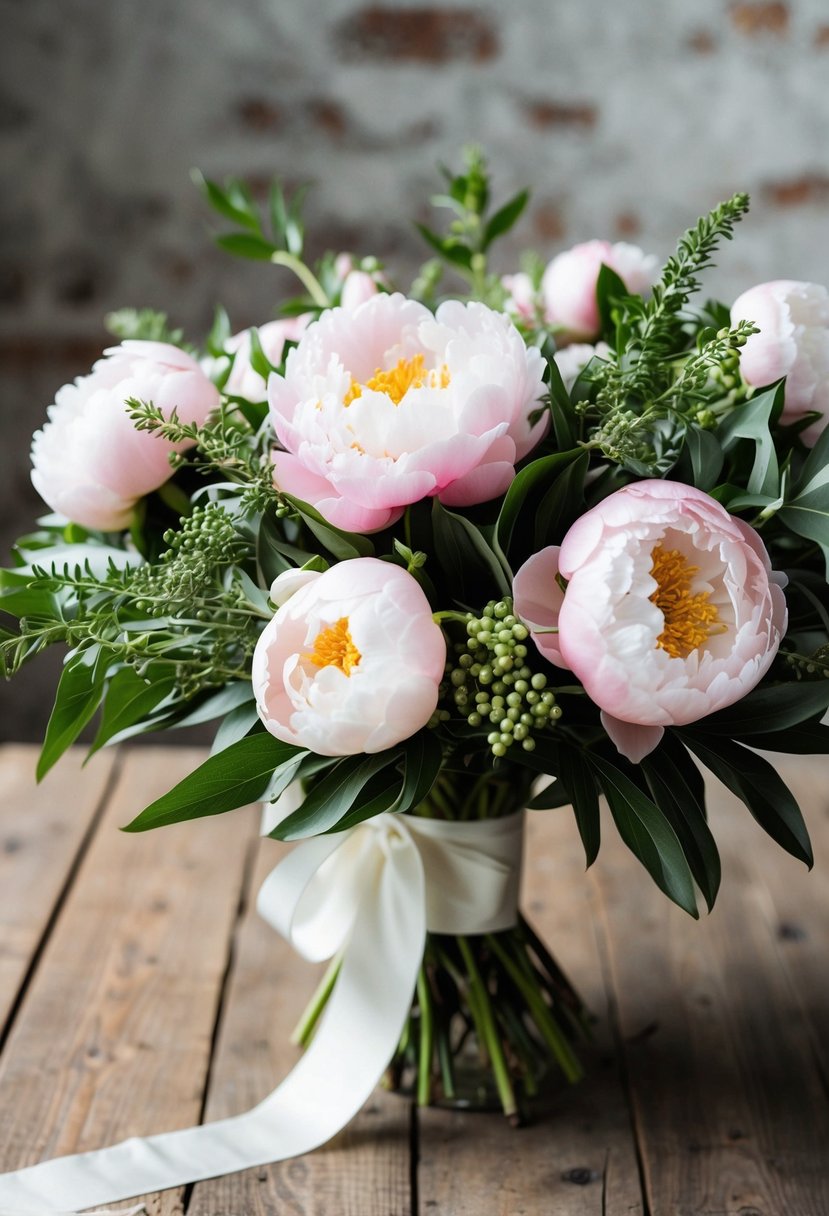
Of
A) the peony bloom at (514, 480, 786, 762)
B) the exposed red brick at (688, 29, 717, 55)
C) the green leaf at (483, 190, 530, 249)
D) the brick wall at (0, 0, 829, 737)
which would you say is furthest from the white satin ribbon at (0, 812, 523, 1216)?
the exposed red brick at (688, 29, 717, 55)

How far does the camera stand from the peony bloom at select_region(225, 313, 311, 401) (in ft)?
2.47

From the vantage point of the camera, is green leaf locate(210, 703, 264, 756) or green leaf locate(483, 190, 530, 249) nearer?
green leaf locate(210, 703, 264, 756)

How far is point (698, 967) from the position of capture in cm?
94

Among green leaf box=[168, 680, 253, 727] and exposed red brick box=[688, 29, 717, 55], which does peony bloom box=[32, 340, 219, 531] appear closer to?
green leaf box=[168, 680, 253, 727]

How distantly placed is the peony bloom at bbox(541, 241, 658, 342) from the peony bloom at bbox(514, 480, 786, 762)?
0.84 ft

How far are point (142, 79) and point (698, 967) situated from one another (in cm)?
145

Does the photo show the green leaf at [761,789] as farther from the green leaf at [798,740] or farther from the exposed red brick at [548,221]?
the exposed red brick at [548,221]

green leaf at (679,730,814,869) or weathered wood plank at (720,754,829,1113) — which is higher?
green leaf at (679,730,814,869)

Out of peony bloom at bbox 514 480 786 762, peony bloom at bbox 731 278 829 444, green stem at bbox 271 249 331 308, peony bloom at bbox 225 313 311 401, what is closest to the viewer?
peony bloom at bbox 514 480 786 762

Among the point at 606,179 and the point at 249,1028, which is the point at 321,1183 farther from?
the point at 606,179

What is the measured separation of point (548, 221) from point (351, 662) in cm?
141

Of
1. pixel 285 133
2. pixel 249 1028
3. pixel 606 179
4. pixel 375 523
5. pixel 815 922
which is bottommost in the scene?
pixel 815 922

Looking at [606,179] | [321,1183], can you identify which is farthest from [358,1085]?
[606,179]

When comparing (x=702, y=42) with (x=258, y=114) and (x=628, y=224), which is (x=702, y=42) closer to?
(x=628, y=224)
